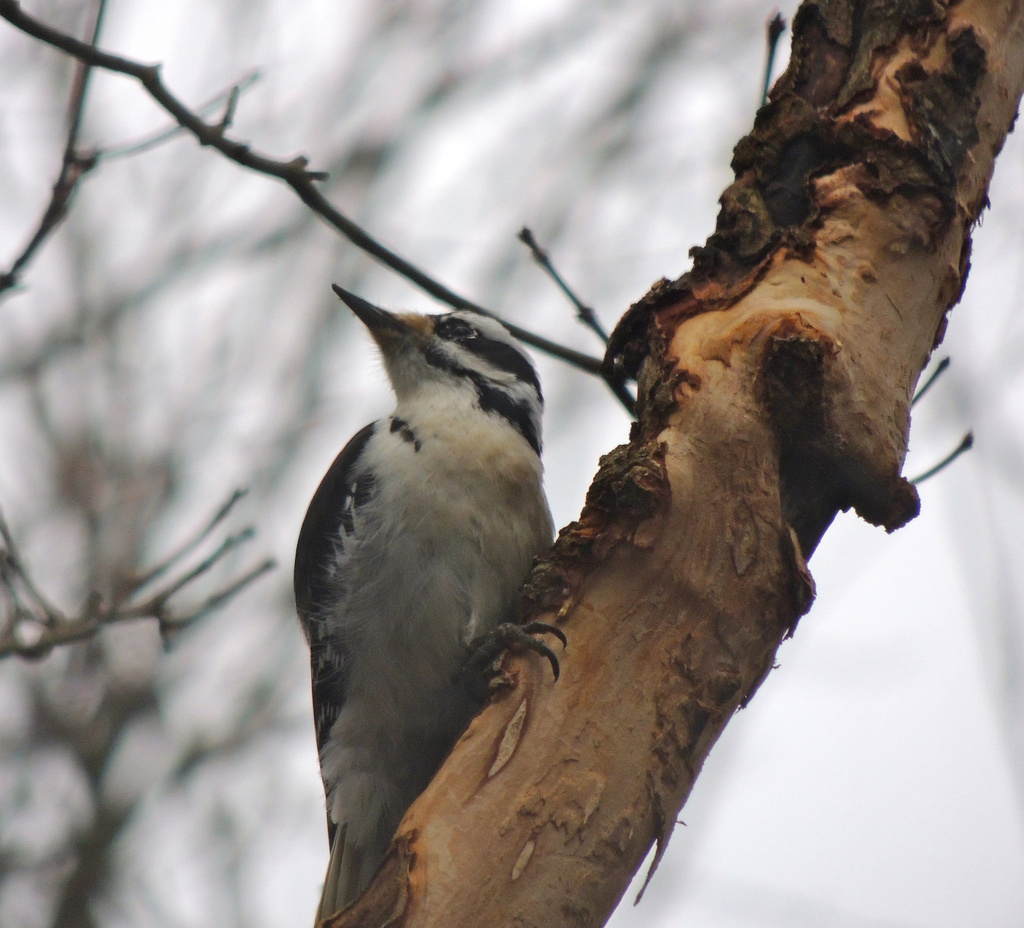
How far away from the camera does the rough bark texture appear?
6.93ft

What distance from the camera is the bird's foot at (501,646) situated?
91.8 inches

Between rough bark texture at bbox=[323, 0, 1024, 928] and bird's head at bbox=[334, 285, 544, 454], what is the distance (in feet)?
4.71

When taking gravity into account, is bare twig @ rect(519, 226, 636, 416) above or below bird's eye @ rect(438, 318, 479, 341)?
below

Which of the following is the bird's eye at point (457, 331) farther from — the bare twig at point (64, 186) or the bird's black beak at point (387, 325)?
the bare twig at point (64, 186)

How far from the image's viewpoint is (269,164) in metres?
3.00

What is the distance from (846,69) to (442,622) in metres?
1.84

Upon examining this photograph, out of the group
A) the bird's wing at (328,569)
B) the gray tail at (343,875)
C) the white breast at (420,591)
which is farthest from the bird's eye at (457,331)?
the gray tail at (343,875)

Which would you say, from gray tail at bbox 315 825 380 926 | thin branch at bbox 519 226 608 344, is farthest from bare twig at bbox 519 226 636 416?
gray tail at bbox 315 825 380 926

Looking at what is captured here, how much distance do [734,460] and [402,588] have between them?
132 centimetres

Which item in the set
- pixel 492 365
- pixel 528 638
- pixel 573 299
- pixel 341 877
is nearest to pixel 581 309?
pixel 573 299

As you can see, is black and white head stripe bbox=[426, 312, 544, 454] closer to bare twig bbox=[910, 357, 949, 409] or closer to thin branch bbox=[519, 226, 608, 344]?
thin branch bbox=[519, 226, 608, 344]

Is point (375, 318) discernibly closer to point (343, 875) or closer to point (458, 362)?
A: point (458, 362)

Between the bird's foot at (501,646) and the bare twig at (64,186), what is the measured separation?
1489 millimetres

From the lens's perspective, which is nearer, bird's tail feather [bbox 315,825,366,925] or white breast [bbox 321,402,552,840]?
white breast [bbox 321,402,552,840]
